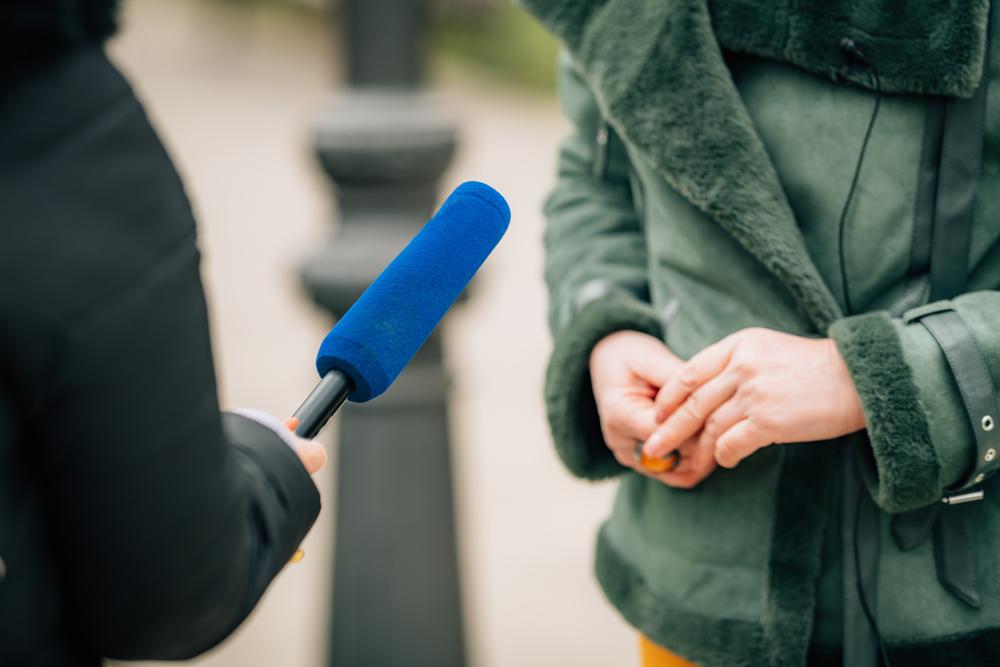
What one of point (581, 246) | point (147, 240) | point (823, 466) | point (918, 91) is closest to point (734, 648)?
point (823, 466)

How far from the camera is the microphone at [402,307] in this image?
1398 millimetres

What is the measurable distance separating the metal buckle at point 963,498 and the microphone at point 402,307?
0.61 meters

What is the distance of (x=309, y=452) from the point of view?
1.38 meters

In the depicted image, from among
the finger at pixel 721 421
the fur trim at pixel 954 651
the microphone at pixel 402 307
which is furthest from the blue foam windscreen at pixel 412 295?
the fur trim at pixel 954 651

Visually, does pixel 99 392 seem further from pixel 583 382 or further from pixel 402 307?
pixel 583 382

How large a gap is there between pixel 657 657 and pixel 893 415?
1.67 feet

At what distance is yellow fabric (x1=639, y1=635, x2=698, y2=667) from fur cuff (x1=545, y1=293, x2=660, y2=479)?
9.3 inches

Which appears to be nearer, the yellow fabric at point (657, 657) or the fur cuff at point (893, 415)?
the fur cuff at point (893, 415)

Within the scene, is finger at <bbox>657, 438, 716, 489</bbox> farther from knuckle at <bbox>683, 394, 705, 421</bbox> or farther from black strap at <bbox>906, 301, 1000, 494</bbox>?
black strap at <bbox>906, 301, 1000, 494</bbox>

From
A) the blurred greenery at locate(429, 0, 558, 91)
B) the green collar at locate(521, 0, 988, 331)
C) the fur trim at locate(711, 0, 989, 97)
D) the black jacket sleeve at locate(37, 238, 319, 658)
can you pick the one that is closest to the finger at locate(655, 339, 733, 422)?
the green collar at locate(521, 0, 988, 331)

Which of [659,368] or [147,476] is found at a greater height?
[147,476]

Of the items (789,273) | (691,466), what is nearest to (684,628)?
(691,466)

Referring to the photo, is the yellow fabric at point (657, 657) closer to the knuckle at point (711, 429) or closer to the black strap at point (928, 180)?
the knuckle at point (711, 429)

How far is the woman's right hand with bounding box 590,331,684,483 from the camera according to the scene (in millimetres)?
1586
